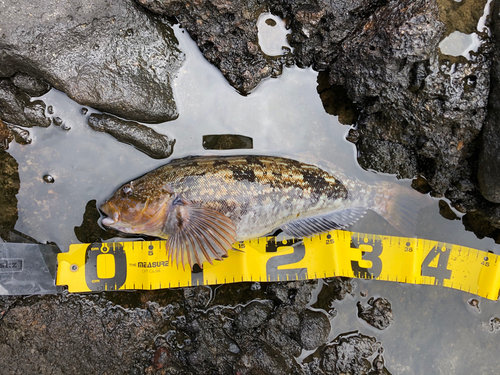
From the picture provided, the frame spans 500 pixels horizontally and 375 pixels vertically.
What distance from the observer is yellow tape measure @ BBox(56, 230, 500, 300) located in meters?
3.58

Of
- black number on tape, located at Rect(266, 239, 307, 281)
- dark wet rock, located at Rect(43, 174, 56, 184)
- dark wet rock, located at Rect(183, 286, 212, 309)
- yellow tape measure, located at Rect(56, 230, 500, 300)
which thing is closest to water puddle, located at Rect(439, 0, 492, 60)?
yellow tape measure, located at Rect(56, 230, 500, 300)

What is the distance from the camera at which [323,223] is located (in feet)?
12.3

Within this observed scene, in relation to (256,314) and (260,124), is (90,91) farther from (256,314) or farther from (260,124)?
(256,314)

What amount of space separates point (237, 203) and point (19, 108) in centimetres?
257

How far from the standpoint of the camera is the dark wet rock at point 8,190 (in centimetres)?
356

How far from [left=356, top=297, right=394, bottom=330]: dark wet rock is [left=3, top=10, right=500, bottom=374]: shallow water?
77 millimetres

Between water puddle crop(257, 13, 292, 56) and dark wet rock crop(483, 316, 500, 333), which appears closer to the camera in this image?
water puddle crop(257, 13, 292, 56)

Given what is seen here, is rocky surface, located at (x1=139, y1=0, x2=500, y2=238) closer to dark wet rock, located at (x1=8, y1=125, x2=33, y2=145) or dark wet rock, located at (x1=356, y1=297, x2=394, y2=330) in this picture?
dark wet rock, located at (x1=356, y1=297, x2=394, y2=330)

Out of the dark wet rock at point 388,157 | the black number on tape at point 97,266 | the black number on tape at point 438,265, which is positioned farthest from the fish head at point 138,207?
the black number on tape at point 438,265

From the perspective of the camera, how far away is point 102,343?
141 inches

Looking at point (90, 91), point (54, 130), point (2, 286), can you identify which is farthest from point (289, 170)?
point (2, 286)

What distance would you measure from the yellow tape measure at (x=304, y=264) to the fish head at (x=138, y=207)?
1.11 feet

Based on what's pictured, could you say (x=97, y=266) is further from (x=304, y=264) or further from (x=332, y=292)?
(x=332, y=292)

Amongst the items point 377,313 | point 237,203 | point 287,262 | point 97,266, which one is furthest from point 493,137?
point 97,266
